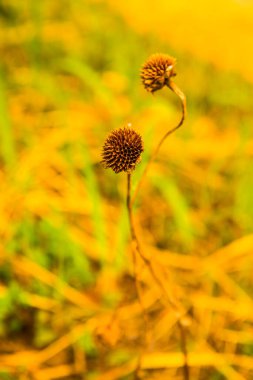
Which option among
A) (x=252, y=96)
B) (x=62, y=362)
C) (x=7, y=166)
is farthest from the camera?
(x=252, y=96)

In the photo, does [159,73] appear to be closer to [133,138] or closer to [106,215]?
[133,138]

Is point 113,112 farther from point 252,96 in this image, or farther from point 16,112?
point 252,96

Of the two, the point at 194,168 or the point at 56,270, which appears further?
the point at 194,168

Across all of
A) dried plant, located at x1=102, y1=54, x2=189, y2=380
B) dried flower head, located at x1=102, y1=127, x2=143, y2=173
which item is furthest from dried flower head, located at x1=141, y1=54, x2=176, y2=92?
dried flower head, located at x1=102, y1=127, x2=143, y2=173

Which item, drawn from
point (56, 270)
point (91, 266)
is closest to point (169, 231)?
point (91, 266)

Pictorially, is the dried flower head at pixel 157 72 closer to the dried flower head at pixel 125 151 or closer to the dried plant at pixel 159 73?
the dried plant at pixel 159 73
